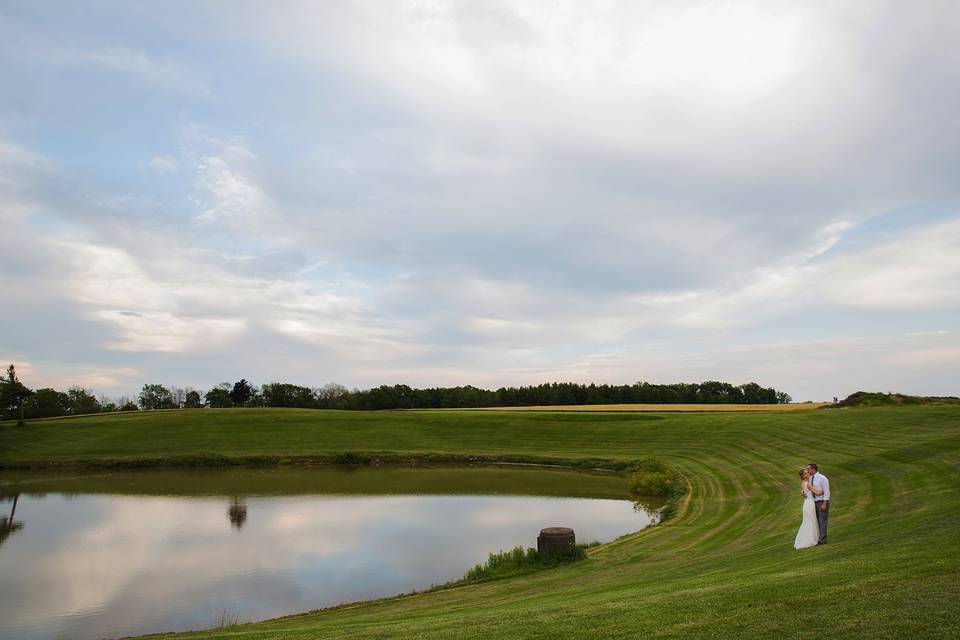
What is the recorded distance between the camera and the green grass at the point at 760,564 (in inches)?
308

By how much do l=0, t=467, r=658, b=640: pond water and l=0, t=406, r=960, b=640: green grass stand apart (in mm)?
3945

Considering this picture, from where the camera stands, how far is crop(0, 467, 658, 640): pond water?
17484 millimetres

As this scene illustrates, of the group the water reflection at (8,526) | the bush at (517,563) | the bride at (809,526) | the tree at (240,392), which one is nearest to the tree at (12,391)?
the tree at (240,392)

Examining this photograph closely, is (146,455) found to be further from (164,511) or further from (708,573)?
(708,573)

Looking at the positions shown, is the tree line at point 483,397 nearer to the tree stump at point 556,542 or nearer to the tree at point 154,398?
the tree at point 154,398

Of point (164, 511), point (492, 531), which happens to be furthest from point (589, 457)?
point (164, 511)

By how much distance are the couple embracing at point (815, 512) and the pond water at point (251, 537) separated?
10477mm

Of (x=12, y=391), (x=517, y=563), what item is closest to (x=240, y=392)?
(x=12, y=391)

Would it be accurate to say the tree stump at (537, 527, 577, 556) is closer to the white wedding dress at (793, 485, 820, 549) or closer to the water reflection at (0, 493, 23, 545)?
the white wedding dress at (793, 485, 820, 549)

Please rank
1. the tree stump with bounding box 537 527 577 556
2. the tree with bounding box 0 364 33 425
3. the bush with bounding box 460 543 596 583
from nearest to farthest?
1. the bush with bounding box 460 543 596 583
2. the tree stump with bounding box 537 527 577 556
3. the tree with bounding box 0 364 33 425

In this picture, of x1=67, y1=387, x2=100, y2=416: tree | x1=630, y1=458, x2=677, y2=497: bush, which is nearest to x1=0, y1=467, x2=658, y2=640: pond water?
x1=630, y1=458, x2=677, y2=497: bush

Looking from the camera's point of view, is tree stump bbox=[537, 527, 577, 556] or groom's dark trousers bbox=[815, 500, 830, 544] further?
tree stump bbox=[537, 527, 577, 556]

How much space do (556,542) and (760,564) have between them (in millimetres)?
6538

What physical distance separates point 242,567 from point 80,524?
47.3ft
